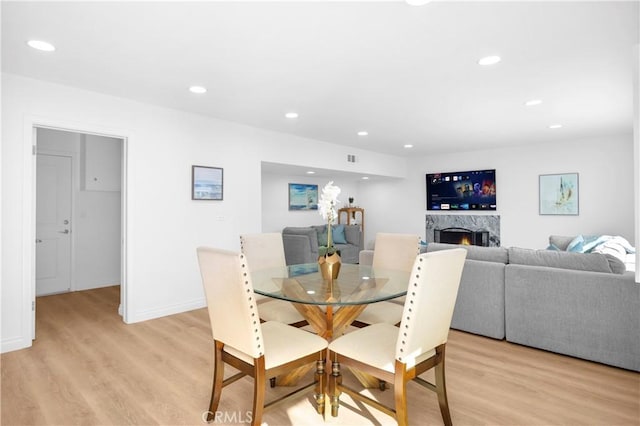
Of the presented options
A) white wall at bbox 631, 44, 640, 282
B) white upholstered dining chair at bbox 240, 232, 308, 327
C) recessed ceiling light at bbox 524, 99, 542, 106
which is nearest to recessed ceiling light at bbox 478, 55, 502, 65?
white wall at bbox 631, 44, 640, 282

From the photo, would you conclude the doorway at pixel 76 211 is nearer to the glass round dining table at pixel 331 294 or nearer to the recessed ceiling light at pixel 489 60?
the glass round dining table at pixel 331 294

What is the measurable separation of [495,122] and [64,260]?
21.4ft

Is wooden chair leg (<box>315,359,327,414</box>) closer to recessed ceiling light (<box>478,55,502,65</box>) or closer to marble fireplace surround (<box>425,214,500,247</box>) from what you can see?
recessed ceiling light (<box>478,55,502,65</box>)

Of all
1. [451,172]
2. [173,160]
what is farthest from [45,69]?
[451,172]

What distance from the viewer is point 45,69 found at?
10.2ft

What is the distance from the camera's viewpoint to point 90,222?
562cm

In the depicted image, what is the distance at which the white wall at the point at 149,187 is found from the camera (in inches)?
126

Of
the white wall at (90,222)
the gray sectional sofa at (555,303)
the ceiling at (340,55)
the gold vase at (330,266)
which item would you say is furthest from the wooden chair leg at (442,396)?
the white wall at (90,222)

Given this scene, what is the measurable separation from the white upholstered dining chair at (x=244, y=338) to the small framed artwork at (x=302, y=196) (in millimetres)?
6121

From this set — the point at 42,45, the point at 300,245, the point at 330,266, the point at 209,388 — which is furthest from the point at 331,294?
the point at 300,245

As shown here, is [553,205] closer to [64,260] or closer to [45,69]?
[45,69]

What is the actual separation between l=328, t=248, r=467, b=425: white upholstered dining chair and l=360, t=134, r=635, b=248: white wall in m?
5.73

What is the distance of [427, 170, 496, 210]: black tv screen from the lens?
23.9ft
